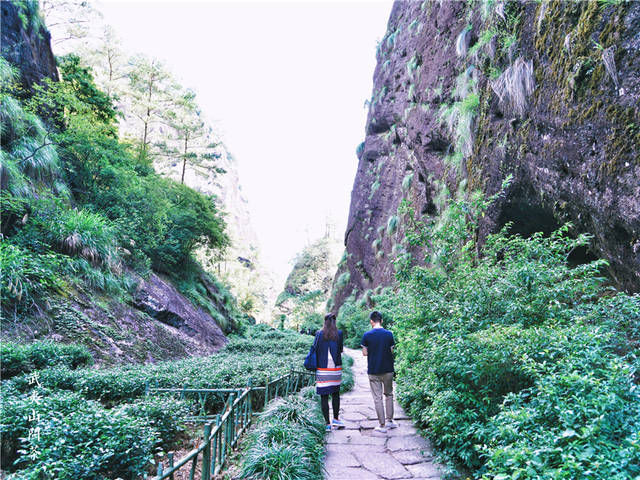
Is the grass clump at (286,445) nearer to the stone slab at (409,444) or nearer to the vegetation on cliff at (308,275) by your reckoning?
the stone slab at (409,444)

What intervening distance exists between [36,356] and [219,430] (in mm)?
4497

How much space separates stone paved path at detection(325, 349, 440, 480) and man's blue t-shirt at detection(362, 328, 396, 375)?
90 cm

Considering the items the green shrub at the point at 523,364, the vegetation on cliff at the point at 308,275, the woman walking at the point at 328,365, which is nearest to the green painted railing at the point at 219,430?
the woman walking at the point at 328,365

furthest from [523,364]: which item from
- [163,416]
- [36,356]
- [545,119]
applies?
[36,356]

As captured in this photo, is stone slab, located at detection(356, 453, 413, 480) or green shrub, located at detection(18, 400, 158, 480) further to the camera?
stone slab, located at detection(356, 453, 413, 480)

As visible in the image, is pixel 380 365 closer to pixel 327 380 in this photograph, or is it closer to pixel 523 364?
pixel 327 380

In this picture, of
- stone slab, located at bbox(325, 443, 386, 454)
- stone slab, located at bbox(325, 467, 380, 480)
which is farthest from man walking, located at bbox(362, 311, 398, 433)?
stone slab, located at bbox(325, 467, 380, 480)

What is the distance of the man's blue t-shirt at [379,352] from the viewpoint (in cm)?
531

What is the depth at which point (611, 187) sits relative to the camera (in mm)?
4426

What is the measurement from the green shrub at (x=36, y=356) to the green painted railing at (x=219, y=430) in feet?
6.78

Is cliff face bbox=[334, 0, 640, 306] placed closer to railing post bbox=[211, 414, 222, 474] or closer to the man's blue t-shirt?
the man's blue t-shirt

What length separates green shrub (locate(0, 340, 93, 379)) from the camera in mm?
5402

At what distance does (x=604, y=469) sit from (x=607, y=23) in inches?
213

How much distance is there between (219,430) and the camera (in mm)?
3447
